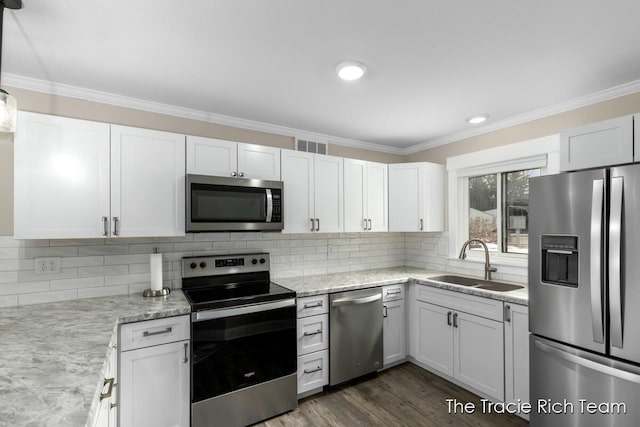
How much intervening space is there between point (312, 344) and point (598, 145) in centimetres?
250

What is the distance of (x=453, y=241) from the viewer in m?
3.56

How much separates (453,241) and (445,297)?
882 mm

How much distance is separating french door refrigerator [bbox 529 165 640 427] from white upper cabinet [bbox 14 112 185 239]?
254 centimetres

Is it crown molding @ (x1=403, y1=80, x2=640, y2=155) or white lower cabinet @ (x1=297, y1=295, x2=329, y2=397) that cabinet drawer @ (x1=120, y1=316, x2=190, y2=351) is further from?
crown molding @ (x1=403, y1=80, x2=640, y2=155)

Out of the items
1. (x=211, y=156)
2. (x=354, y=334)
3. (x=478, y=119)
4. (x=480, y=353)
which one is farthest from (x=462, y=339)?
(x=211, y=156)

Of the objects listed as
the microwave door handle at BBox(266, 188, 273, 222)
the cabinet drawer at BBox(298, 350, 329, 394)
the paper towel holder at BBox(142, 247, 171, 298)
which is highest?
the microwave door handle at BBox(266, 188, 273, 222)

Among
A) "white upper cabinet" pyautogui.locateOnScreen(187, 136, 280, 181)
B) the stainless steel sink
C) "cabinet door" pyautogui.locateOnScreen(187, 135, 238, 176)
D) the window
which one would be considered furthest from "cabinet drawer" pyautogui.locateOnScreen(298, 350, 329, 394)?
the window

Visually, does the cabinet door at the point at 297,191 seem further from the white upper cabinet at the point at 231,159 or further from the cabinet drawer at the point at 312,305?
the cabinet drawer at the point at 312,305

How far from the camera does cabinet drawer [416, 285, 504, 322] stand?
8.21 ft

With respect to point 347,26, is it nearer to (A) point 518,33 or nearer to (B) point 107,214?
(A) point 518,33

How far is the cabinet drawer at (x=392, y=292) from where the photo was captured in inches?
122

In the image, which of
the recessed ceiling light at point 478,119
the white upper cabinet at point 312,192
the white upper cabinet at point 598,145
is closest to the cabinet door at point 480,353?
the white upper cabinet at point 598,145

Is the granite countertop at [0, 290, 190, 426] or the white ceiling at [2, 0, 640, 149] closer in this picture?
the granite countertop at [0, 290, 190, 426]

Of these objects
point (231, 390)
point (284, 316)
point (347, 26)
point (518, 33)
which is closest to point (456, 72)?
point (518, 33)
